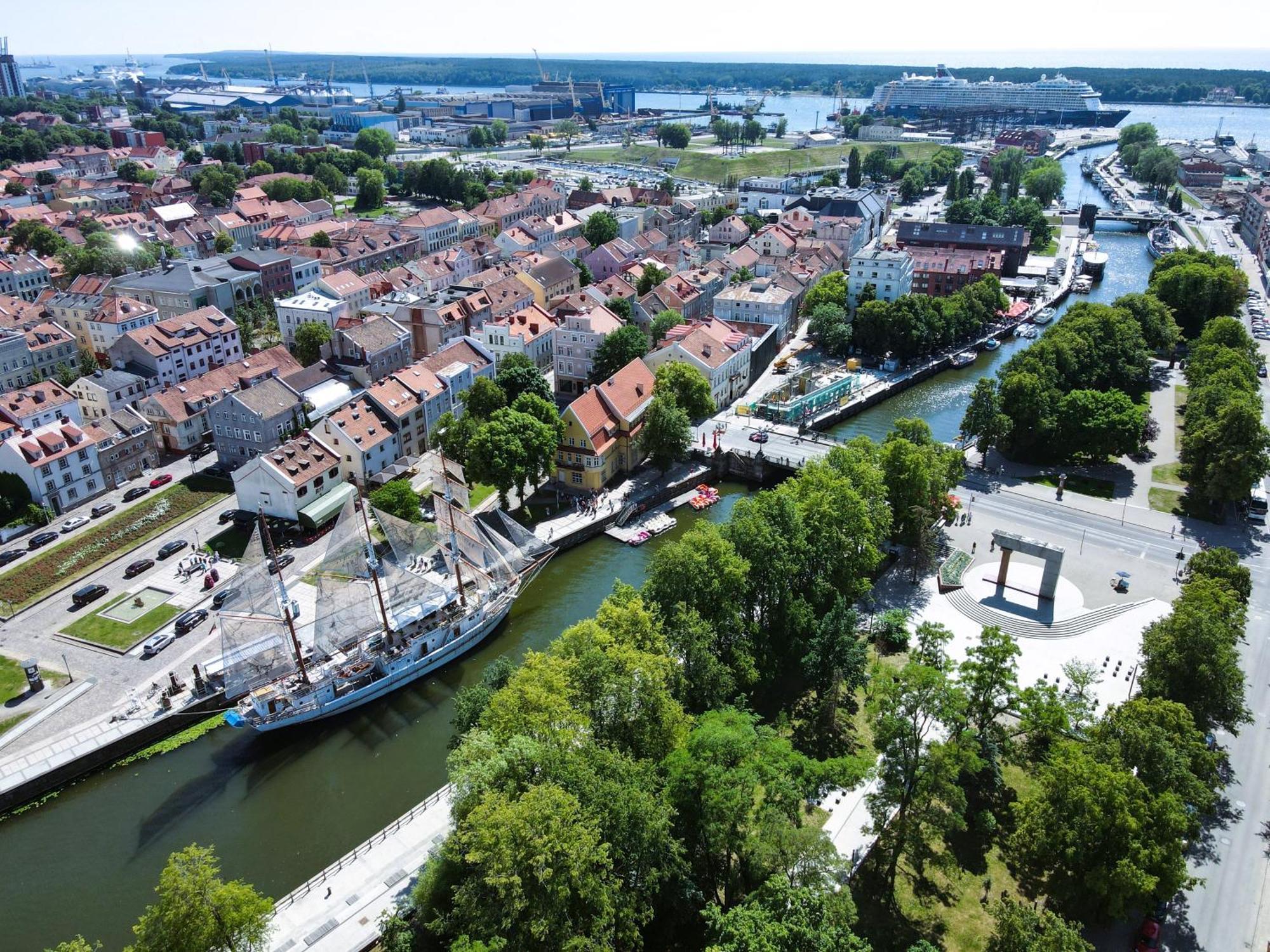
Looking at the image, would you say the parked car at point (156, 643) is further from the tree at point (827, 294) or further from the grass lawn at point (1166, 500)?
the tree at point (827, 294)

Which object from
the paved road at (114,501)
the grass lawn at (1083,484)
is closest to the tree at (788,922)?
the grass lawn at (1083,484)

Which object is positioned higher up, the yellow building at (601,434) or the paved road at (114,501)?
the yellow building at (601,434)

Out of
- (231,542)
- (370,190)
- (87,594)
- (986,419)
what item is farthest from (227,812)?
(370,190)

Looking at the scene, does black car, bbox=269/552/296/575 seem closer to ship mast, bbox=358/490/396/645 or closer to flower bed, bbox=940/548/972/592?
ship mast, bbox=358/490/396/645

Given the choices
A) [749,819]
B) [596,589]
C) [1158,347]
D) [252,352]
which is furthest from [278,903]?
[1158,347]

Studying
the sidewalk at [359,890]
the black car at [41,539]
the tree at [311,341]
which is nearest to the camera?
the sidewalk at [359,890]

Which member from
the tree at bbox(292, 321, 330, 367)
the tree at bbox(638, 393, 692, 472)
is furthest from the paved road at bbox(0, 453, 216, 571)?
the tree at bbox(638, 393, 692, 472)

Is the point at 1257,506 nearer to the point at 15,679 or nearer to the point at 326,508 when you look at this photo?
the point at 326,508

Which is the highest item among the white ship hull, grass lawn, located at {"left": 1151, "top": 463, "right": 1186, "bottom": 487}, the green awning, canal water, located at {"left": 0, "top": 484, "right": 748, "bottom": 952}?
the green awning
